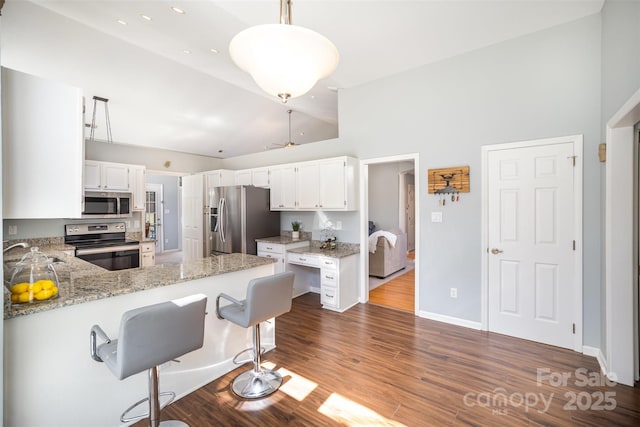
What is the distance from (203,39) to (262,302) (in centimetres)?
309

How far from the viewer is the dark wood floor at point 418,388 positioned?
1958 millimetres

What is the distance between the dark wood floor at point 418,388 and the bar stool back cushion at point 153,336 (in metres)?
0.72

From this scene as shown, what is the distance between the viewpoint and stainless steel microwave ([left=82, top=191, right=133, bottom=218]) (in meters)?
4.61

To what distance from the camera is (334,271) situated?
156 inches

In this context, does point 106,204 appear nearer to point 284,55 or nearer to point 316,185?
point 316,185

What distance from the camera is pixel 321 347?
116 inches

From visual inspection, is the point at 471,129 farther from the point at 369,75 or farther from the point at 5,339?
the point at 5,339

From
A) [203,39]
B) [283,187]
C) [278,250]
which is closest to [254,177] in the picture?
[283,187]

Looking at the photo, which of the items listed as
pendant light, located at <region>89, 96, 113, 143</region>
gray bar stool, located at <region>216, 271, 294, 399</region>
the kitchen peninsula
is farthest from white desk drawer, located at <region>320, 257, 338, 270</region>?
pendant light, located at <region>89, 96, 113, 143</region>

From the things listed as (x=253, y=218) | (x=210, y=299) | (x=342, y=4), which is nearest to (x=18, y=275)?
(x=210, y=299)

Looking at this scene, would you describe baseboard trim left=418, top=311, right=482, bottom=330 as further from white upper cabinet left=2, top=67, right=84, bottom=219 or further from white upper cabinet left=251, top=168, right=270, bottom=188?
white upper cabinet left=2, top=67, right=84, bottom=219

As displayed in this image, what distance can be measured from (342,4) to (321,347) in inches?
131

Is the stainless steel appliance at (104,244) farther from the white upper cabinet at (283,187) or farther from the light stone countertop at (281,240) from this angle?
the white upper cabinet at (283,187)

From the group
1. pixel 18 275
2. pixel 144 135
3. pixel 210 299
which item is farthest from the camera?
pixel 144 135
